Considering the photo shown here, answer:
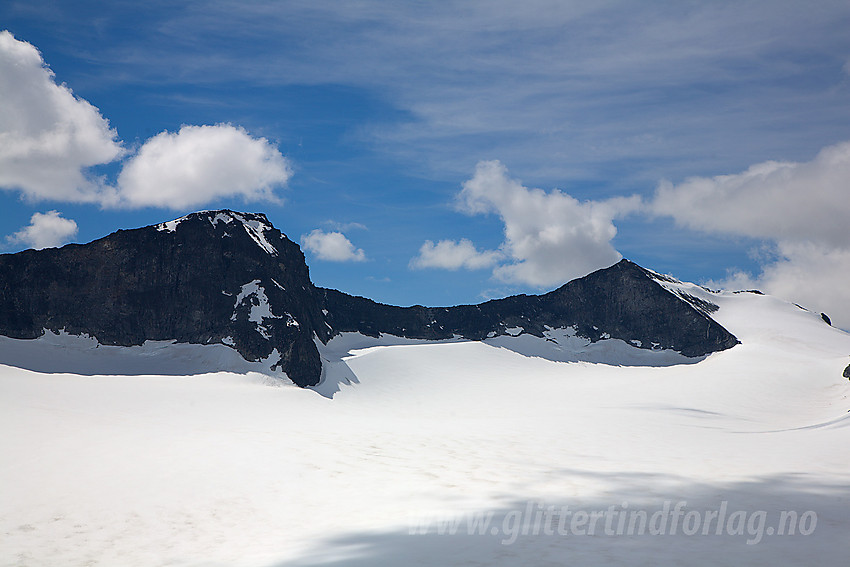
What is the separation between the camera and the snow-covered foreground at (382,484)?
6.45m

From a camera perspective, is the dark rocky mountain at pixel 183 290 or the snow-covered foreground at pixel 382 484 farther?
the dark rocky mountain at pixel 183 290

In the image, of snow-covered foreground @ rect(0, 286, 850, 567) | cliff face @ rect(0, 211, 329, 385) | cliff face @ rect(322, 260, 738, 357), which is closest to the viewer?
snow-covered foreground @ rect(0, 286, 850, 567)

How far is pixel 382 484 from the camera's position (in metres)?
9.75

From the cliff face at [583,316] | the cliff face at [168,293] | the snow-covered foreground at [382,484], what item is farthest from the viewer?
the cliff face at [583,316]

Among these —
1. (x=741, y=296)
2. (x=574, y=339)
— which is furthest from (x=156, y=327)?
(x=741, y=296)

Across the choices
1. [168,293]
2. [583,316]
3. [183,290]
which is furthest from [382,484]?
[583,316]

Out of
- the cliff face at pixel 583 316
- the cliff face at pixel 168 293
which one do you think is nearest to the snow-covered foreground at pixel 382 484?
the cliff face at pixel 168 293

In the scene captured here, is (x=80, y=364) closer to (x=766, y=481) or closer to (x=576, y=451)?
(x=576, y=451)

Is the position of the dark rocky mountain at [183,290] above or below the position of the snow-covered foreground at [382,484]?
above

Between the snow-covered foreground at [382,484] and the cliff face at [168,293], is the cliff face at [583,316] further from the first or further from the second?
the snow-covered foreground at [382,484]

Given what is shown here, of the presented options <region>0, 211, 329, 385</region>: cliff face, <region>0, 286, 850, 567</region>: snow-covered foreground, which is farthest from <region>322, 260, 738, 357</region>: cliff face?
<region>0, 286, 850, 567</region>: snow-covered foreground

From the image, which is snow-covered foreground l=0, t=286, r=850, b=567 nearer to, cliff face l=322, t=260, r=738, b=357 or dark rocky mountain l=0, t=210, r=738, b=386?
dark rocky mountain l=0, t=210, r=738, b=386

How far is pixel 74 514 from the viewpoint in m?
8.03

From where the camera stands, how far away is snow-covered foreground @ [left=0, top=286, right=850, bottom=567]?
645 centimetres
